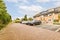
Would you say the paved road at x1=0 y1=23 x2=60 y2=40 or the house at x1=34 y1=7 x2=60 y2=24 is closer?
the paved road at x1=0 y1=23 x2=60 y2=40

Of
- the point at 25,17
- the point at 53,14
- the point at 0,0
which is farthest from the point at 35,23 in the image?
the point at 25,17

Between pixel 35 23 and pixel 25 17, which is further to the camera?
pixel 25 17

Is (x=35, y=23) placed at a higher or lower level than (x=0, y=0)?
lower

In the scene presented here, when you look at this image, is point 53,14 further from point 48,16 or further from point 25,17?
point 25,17

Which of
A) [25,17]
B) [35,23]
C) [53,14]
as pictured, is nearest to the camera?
[35,23]

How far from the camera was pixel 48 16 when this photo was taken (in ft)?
305

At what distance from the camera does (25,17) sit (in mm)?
111000

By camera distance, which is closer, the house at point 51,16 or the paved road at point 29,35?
the paved road at point 29,35

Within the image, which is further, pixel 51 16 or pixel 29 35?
pixel 51 16

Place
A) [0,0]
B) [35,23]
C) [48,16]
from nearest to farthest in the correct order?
1. [0,0]
2. [35,23]
3. [48,16]

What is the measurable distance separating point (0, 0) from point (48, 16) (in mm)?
67544

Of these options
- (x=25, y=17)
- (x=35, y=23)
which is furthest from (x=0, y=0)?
(x=25, y=17)

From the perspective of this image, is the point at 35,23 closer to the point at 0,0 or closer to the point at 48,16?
the point at 0,0

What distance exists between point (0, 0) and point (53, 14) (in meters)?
62.2
